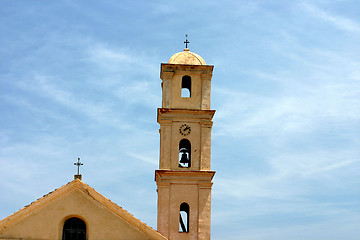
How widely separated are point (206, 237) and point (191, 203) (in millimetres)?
1675

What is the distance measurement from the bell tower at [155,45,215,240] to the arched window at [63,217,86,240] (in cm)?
696

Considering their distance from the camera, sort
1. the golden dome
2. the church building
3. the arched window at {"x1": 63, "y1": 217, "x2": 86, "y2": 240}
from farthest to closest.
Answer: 1. the golden dome
2. the church building
3. the arched window at {"x1": 63, "y1": 217, "x2": 86, "y2": 240}

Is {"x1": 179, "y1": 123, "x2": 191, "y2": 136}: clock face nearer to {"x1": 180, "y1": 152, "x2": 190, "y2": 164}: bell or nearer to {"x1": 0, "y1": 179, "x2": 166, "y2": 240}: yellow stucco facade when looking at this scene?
{"x1": 180, "y1": 152, "x2": 190, "y2": 164}: bell

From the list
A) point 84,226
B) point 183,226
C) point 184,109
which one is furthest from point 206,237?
point 84,226

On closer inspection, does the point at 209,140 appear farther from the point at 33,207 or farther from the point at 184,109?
the point at 33,207

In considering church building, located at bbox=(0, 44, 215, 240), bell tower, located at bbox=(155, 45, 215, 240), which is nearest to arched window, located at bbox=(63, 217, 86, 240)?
church building, located at bbox=(0, 44, 215, 240)

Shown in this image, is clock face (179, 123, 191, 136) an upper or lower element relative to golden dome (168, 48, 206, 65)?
lower

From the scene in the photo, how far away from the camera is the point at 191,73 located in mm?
31859

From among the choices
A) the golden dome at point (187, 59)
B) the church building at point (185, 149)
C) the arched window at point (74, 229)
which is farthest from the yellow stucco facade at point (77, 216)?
the golden dome at point (187, 59)

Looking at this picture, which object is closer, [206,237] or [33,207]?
[33,207]

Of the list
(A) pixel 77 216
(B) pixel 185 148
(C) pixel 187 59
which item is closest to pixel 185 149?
(B) pixel 185 148

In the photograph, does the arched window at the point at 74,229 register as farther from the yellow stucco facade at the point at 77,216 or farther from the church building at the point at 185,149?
the church building at the point at 185,149

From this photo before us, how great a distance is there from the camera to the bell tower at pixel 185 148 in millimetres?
30000

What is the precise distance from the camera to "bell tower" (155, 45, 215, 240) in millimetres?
30000
